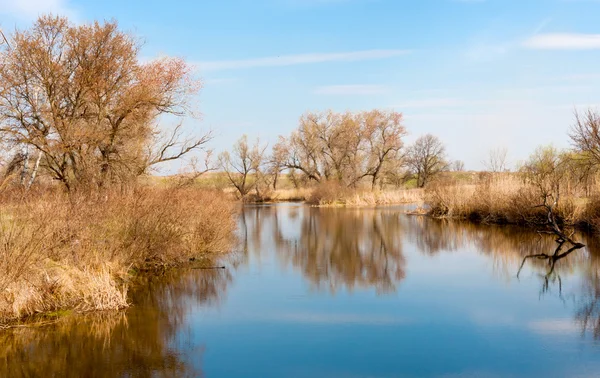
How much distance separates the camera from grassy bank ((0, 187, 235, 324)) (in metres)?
8.46

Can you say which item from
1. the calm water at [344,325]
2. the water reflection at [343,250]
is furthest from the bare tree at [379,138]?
the calm water at [344,325]

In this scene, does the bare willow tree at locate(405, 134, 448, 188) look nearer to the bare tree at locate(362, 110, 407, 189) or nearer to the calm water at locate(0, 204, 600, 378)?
the bare tree at locate(362, 110, 407, 189)

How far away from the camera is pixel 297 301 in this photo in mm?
10492

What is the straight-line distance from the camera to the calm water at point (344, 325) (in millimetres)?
6922

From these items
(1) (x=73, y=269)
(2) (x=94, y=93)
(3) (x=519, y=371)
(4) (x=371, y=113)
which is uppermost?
(4) (x=371, y=113)

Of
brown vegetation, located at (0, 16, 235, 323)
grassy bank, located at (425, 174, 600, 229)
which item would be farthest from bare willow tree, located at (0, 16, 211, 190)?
grassy bank, located at (425, 174, 600, 229)

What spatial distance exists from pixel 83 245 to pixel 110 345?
3.32 m

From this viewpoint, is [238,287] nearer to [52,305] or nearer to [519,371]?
[52,305]

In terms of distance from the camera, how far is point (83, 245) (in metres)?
10.5

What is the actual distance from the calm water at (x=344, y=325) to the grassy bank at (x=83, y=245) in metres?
0.57

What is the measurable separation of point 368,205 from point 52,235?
3381 centimetres

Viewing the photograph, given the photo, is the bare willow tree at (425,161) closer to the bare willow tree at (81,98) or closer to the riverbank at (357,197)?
the riverbank at (357,197)

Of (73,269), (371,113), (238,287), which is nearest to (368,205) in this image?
(371,113)

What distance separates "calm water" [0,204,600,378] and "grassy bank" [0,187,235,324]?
1.88 feet
